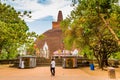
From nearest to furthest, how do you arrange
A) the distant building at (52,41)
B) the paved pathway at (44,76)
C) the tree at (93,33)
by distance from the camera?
the paved pathway at (44,76) → the tree at (93,33) → the distant building at (52,41)

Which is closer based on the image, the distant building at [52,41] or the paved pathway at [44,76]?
the paved pathway at [44,76]

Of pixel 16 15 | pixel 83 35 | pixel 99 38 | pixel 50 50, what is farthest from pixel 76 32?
pixel 50 50

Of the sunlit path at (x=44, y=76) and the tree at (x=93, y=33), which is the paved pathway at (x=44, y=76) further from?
the tree at (x=93, y=33)

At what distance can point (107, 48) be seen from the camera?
130ft

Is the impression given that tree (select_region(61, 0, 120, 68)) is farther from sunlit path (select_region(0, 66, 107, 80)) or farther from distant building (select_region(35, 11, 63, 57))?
distant building (select_region(35, 11, 63, 57))

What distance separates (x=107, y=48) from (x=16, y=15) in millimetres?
23317

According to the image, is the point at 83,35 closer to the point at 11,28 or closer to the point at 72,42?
the point at 72,42

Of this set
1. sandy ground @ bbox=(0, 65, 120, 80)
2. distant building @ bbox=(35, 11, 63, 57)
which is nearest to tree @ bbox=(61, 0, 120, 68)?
sandy ground @ bbox=(0, 65, 120, 80)

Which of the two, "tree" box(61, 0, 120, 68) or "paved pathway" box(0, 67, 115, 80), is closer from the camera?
"paved pathway" box(0, 67, 115, 80)

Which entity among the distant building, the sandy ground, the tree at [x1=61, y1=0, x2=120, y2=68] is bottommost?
the sandy ground

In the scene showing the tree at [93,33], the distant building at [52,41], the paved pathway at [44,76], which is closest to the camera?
the paved pathway at [44,76]

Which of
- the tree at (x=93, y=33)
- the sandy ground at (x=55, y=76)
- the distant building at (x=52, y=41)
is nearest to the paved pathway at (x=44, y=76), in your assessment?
the sandy ground at (x=55, y=76)

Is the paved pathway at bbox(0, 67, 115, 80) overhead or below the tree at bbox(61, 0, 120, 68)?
below

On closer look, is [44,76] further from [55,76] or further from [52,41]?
[52,41]
